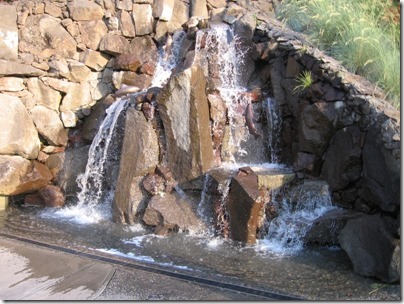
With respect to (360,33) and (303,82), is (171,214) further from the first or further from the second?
(360,33)

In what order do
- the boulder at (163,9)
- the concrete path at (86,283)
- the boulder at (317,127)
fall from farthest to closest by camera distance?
1. the boulder at (163,9)
2. the boulder at (317,127)
3. the concrete path at (86,283)

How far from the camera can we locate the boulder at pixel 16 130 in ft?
22.6

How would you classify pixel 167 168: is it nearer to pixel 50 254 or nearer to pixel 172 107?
pixel 172 107

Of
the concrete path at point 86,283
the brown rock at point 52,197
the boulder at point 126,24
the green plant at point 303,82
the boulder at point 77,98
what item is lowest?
the concrete path at point 86,283

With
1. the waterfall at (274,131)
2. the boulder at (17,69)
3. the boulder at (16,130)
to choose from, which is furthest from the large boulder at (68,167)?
the waterfall at (274,131)

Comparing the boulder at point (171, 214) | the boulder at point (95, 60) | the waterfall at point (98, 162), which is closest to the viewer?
the boulder at point (171, 214)

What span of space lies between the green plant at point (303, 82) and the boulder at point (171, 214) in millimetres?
2086

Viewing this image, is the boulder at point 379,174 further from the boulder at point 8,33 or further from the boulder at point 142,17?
the boulder at point 8,33

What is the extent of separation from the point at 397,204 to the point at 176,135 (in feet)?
9.52

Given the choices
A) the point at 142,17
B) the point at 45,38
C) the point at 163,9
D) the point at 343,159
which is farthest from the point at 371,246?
the point at 45,38

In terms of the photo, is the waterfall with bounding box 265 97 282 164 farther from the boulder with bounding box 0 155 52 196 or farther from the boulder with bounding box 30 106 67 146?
the boulder with bounding box 30 106 67 146

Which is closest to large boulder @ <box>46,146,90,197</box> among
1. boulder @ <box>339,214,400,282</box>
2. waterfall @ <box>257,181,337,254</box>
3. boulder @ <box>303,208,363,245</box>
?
waterfall @ <box>257,181,337,254</box>

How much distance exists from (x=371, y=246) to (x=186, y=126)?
2772 millimetres

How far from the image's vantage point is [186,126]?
5508mm
